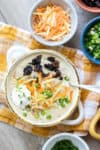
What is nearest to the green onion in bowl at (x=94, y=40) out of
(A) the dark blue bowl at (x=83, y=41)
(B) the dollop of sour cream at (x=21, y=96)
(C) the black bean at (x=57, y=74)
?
(A) the dark blue bowl at (x=83, y=41)

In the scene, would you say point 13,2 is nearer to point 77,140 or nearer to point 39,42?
point 39,42

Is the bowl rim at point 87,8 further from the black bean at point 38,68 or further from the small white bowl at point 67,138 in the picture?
the small white bowl at point 67,138

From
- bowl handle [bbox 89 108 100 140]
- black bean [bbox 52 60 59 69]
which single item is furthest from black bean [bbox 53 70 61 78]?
bowl handle [bbox 89 108 100 140]

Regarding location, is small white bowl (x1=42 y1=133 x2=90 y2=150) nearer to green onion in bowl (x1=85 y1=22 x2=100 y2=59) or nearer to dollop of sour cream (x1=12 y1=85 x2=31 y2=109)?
dollop of sour cream (x1=12 y1=85 x2=31 y2=109)

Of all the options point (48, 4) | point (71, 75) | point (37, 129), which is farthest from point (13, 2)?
point (37, 129)

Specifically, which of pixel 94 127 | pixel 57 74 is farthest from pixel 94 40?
pixel 94 127

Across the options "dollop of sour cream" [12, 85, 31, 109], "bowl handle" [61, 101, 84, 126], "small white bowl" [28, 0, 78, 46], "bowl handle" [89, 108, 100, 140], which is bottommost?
"bowl handle" [89, 108, 100, 140]
